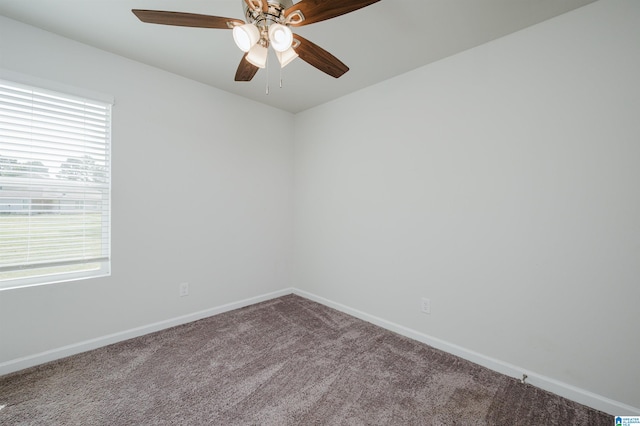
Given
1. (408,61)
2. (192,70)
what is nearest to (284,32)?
(408,61)

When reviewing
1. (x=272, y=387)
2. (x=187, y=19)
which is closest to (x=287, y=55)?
(x=187, y=19)

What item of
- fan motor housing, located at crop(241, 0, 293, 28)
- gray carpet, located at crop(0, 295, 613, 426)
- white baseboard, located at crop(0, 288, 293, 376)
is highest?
fan motor housing, located at crop(241, 0, 293, 28)

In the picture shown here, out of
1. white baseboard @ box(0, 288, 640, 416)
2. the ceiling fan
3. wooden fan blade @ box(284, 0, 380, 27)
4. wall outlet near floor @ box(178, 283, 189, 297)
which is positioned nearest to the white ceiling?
the ceiling fan

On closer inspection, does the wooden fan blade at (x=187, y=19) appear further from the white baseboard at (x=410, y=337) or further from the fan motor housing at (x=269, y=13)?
the white baseboard at (x=410, y=337)

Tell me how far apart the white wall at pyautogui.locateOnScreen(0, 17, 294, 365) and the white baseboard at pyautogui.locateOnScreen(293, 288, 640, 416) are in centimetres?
165

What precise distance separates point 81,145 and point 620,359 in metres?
3.94

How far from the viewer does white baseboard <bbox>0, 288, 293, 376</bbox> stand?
1.93 metres

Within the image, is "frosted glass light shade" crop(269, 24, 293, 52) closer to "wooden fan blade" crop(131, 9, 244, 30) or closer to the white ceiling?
"wooden fan blade" crop(131, 9, 244, 30)

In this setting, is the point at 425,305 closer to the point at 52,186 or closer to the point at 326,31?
the point at 326,31

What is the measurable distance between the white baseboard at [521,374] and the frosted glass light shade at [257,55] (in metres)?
2.43

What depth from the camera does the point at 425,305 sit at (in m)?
2.43

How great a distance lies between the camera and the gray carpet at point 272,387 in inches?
61.7

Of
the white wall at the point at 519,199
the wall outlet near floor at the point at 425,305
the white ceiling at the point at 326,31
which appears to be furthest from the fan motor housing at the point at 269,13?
the wall outlet near floor at the point at 425,305

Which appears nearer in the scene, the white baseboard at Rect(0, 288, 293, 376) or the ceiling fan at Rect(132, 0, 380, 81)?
the ceiling fan at Rect(132, 0, 380, 81)
